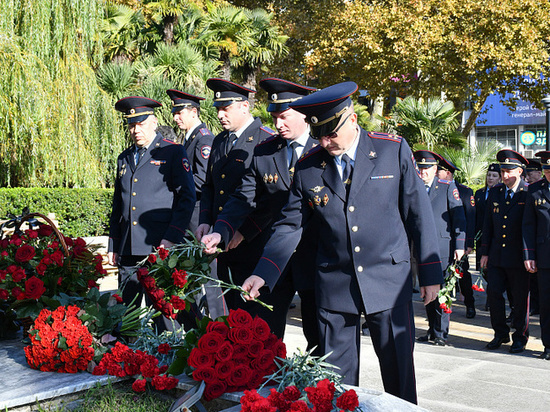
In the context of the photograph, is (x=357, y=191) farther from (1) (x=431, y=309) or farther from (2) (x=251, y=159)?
(1) (x=431, y=309)

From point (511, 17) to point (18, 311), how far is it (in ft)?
62.2

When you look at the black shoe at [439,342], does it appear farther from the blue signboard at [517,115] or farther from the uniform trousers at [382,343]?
the blue signboard at [517,115]

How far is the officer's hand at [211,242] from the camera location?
4057mm

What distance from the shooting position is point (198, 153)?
259 inches

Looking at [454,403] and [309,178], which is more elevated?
[309,178]

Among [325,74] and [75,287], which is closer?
[75,287]

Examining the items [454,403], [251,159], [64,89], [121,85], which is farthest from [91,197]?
[454,403]

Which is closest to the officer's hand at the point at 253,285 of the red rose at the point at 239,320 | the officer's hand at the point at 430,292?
the red rose at the point at 239,320

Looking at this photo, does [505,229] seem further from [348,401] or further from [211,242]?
[348,401]

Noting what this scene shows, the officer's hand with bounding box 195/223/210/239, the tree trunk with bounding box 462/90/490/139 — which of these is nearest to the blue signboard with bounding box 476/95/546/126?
the tree trunk with bounding box 462/90/490/139

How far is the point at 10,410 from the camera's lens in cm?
322

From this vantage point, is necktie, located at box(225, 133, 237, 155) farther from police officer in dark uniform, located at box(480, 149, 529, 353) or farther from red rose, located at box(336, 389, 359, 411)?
police officer in dark uniform, located at box(480, 149, 529, 353)

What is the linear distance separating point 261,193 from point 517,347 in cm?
394

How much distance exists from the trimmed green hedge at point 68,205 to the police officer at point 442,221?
8.38m
